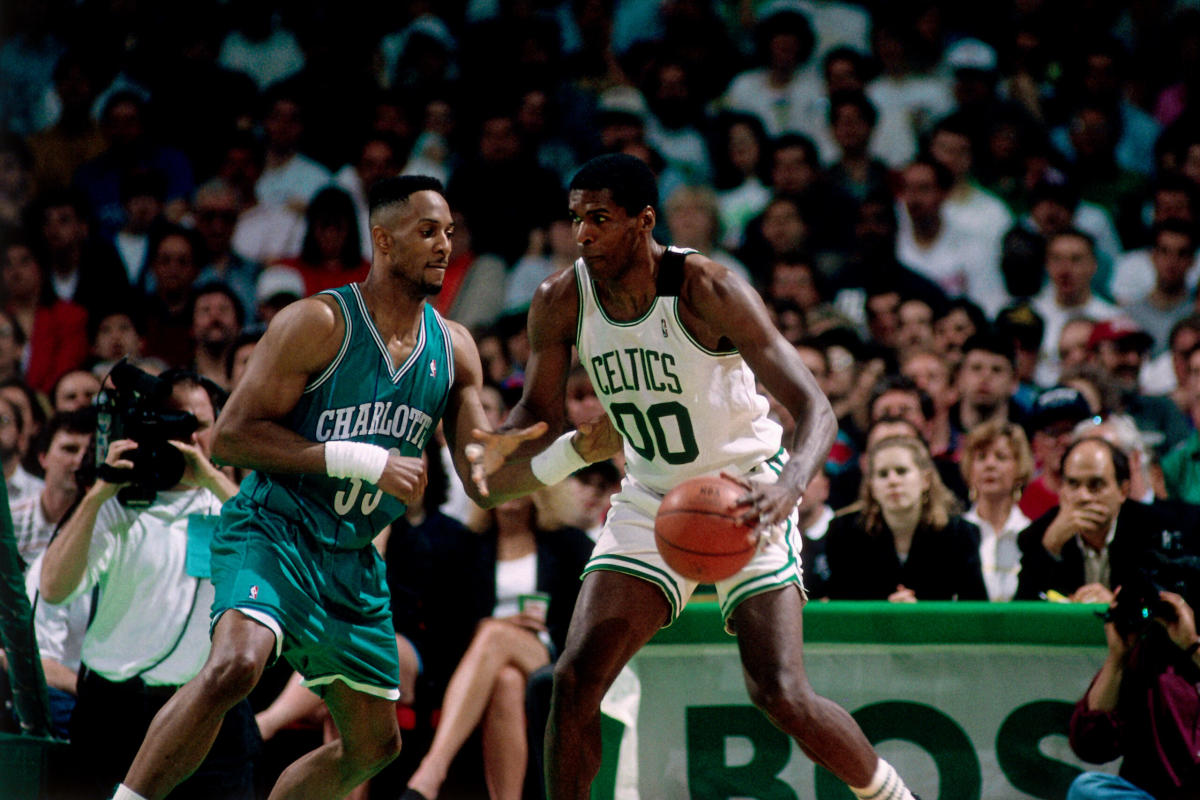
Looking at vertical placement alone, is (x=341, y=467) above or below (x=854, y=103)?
below

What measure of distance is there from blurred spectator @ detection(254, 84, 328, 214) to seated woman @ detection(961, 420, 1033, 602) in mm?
5414

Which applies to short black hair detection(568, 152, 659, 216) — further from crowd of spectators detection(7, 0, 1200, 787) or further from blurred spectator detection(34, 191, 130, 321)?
blurred spectator detection(34, 191, 130, 321)

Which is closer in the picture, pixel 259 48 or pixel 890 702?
pixel 890 702

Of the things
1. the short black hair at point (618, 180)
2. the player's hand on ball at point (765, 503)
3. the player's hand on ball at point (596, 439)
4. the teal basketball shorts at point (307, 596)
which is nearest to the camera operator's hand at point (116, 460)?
the teal basketball shorts at point (307, 596)

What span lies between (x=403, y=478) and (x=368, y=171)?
6387 millimetres

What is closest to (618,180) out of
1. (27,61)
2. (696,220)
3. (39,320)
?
(696,220)

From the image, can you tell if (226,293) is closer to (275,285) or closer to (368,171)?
(275,285)

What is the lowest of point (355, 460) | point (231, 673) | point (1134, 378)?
point (231, 673)

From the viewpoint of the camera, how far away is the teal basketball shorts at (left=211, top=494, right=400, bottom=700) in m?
4.49

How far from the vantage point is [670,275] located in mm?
4676

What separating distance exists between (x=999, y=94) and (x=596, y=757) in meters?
7.99

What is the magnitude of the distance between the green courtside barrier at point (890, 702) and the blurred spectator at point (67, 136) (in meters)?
7.00

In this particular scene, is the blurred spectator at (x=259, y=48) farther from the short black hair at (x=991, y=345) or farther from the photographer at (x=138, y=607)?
the photographer at (x=138, y=607)

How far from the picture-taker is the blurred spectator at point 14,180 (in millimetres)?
10000
